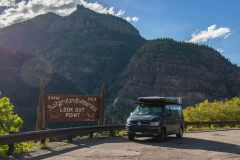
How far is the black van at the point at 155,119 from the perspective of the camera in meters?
19.1

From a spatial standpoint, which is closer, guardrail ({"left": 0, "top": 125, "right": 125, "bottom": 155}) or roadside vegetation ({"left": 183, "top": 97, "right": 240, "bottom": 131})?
guardrail ({"left": 0, "top": 125, "right": 125, "bottom": 155})

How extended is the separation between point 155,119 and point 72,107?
4.87 m

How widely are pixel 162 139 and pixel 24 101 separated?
15668 cm

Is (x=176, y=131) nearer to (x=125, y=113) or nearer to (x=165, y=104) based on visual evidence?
(x=165, y=104)

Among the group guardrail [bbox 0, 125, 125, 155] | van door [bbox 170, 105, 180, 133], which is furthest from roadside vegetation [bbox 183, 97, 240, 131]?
guardrail [bbox 0, 125, 125, 155]

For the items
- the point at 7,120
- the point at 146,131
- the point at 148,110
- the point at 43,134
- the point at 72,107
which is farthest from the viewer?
the point at 72,107

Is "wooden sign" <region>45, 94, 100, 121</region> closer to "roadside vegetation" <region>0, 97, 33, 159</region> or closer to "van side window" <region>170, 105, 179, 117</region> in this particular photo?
"van side window" <region>170, 105, 179, 117</region>

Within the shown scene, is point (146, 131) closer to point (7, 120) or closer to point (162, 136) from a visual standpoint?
point (162, 136)

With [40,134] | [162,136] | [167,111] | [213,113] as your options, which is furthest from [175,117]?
[213,113]

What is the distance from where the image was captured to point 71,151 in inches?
567

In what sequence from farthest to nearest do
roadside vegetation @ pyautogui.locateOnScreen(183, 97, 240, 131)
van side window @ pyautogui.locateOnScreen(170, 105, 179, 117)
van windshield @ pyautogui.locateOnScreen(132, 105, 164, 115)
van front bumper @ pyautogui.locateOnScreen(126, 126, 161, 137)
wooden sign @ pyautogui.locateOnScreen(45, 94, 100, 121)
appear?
roadside vegetation @ pyautogui.locateOnScreen(183, 97, 240, 131), van side window @ pyautogui.locateOnScreen(170, 105, 179, 117), wooden sign @ pyautogui.locateOnScreen(45, 94, 100, 121), van windshield @ pyautogui.locateOnScreen(132, 105, 164, 115), van front bumper @ pyautogui.locateOnScreen(126, 126, 161, 137)

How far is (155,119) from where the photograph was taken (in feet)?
63.1

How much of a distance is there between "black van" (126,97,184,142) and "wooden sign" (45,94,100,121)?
3.15m

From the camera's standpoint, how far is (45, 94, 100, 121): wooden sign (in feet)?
69.4
